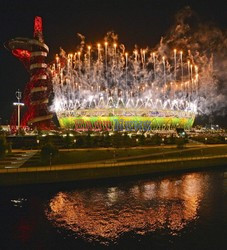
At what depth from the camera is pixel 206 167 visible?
3081 centimetres

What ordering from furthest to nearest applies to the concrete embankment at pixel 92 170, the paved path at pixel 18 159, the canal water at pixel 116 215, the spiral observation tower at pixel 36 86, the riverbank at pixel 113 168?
the spiral observation tower at pixel 36 86, the paved path at pixel 18 159, the riverbank at pixel 113 168, the concrete embankment at pixel 92 170, the canal water at pixel 116 215

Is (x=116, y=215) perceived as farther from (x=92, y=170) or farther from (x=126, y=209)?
(x=92, y=170)

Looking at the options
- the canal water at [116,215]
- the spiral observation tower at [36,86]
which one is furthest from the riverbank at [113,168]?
the spiral observation tower at [36,86]

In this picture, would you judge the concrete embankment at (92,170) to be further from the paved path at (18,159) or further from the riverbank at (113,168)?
the paved path at (18,159)

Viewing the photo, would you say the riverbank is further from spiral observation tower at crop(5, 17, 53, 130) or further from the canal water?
spiral observation tower at crop(5, 17, 53, 130)

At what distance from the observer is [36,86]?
51.2 m

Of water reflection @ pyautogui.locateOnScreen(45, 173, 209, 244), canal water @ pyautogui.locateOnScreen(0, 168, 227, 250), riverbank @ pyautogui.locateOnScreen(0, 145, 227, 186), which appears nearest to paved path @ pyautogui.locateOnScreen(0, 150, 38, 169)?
riverbank @ pyautogui.locateOnScreen(0, 145, 227, 186)

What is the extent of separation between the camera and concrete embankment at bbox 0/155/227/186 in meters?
22.1

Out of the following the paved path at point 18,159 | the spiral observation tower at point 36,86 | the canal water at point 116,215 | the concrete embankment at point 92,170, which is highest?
the spiral observation tower at point 36,86

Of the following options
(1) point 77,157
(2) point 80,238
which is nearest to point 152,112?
(1) point 77,157

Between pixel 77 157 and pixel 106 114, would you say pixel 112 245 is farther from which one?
pixel 106 114

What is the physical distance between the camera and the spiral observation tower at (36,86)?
51.0m

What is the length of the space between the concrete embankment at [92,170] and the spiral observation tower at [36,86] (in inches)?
1078

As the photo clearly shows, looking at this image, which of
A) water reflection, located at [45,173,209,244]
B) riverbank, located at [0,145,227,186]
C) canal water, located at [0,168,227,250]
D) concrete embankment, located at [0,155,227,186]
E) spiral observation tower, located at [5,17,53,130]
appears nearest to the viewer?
canal water, located at [0,168,227,250]
